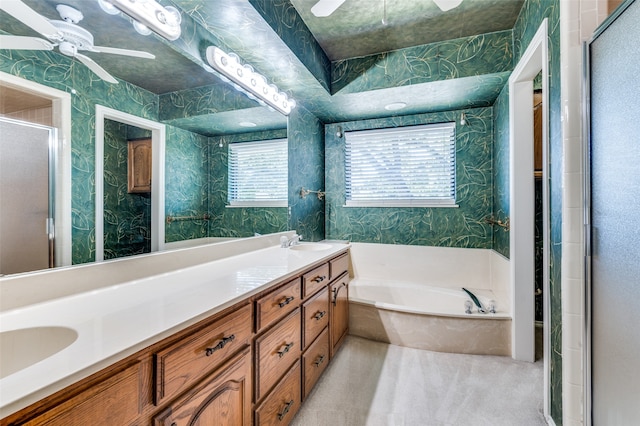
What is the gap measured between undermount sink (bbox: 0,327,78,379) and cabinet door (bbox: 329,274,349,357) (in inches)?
60.2

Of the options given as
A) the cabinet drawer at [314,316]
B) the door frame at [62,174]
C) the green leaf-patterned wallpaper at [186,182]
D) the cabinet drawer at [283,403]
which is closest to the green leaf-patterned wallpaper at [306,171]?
the cabinet drawer at [314,316]

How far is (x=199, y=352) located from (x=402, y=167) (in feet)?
9.13

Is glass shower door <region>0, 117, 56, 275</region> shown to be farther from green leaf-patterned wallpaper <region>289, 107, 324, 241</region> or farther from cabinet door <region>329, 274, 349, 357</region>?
green leaf-patterned wallpaper <region>289, 107, 324, 241</region>

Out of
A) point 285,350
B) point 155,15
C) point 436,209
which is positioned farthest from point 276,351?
point 436,209

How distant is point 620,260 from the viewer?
Answer: 3.32 feet

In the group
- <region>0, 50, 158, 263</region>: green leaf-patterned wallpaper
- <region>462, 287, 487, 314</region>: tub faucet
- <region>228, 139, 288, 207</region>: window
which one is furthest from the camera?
<region>462, 287, 487, 314</region>: tub faucet

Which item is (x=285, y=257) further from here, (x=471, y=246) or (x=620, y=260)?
(x=471, y=246)

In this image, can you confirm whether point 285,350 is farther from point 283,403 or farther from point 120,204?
point 120,204

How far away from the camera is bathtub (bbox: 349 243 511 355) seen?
2.22 meters

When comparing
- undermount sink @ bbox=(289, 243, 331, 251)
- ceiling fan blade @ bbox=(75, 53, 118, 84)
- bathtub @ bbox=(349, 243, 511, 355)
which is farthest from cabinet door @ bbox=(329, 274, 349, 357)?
ceiling fan blade @ bbox=(75, 53, 118, 84)

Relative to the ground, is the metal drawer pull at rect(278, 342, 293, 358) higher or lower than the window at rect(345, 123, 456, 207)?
lower

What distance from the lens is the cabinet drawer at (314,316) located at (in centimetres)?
162

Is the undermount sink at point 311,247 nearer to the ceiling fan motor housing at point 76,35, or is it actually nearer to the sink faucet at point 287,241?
the sink faucet at point 287,241

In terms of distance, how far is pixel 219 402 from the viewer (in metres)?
0.97
